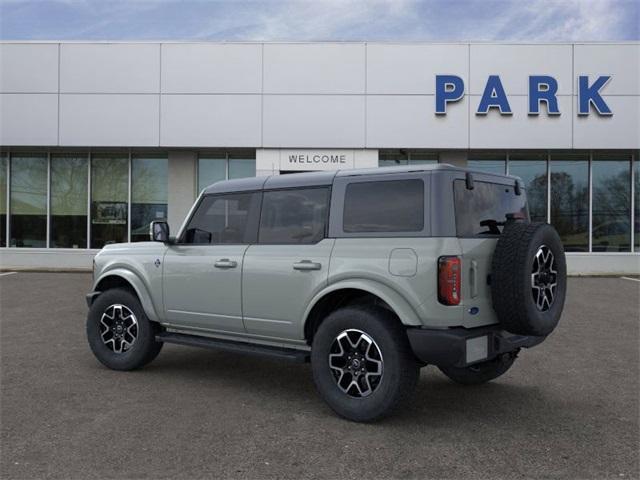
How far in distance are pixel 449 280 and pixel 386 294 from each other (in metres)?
0.49

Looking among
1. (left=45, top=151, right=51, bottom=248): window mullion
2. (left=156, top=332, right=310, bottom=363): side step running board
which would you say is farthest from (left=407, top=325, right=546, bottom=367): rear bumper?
(left=45, top=151, right=51, bottom=248): window mullion

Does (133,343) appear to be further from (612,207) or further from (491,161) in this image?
(612,207)

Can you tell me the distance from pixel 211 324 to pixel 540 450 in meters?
2.98

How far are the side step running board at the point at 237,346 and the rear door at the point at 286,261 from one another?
5.6 inches

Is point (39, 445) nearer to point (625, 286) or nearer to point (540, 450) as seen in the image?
point (540, 450)

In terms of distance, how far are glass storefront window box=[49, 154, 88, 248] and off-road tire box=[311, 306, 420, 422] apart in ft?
50.6

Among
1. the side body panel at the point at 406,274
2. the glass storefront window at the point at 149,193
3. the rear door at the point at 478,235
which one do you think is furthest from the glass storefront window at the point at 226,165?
the side body panel at the point at 406,274

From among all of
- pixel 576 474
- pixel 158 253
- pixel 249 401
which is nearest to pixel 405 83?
pixel 158 253

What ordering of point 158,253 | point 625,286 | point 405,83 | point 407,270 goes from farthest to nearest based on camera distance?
point 405,83 → point 625,286 → point 158,253 → point 407,270

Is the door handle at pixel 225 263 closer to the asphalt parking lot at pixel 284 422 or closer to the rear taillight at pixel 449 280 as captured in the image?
the asphalt parking lot at pixel 284 422

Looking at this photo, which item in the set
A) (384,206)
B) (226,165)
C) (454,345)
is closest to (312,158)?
(226,165)

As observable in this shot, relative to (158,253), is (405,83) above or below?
above

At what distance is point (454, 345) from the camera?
12.8 feet

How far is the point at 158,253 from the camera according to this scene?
573 centimetres
